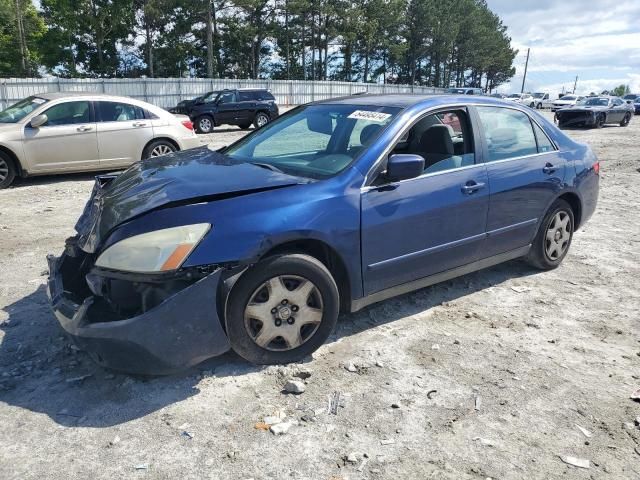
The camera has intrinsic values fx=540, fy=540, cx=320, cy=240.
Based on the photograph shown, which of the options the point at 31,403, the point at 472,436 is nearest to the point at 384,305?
→ the point at 472,436

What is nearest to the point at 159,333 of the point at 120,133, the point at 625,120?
the point at 120,133

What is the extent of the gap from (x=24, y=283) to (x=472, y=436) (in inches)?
153

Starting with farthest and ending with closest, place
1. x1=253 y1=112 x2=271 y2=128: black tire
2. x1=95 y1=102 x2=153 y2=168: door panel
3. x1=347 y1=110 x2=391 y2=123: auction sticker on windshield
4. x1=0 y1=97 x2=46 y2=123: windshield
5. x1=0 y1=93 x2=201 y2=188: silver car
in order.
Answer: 1. x1=253 y1=112 x2=271 y2=128: black tire
2. x1=95 y1=102 x2=153 y2=168: door panel
3. x1=0 y1=97 x2=46 y2=123: windshield
4. x1=0 y1=93 x2=201 y2=188: silver car
5. x1=347 y1=110 x2=391 y2=123: auction sticker on windshield

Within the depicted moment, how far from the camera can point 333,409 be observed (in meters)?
2.97

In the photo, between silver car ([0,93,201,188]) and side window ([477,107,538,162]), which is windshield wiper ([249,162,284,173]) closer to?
side window ([477,107,538,162])

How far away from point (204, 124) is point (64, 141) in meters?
12.3

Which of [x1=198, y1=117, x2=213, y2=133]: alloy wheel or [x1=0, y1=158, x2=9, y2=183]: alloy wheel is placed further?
[x1=198, y1=117, x2=213, y2=133]: alloy wheel

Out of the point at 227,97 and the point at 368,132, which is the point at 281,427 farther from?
the point at 227,97

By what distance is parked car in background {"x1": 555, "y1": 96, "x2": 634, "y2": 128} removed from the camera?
948 inches

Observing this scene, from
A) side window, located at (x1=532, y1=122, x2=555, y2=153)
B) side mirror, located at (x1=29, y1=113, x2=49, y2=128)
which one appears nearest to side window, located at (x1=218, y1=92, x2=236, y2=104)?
side mirror, located at (x1=29, y1=113, x2=49, y2=128)

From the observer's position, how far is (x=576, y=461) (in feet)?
8.54

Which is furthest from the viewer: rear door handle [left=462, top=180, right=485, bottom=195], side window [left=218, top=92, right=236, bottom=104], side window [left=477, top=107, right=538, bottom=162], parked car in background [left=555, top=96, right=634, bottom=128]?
parked car in background [left=555, top=96, right=634, bottom=128]

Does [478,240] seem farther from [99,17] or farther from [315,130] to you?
[99,17]

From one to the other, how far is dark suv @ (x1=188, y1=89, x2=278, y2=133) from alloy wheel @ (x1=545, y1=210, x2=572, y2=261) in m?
16.6
